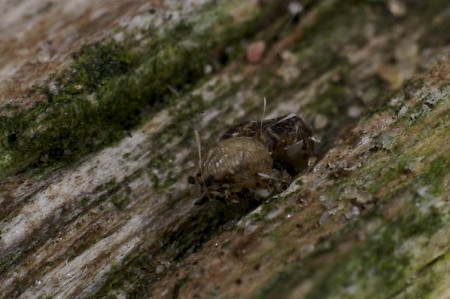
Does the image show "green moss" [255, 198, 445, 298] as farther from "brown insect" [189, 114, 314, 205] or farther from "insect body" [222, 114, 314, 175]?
"insect body" [222, 114, 314, 175]

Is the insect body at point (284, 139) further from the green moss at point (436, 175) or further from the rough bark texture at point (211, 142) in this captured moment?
the green moss at point (436, 175)

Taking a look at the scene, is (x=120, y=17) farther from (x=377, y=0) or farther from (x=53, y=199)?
(x=377, y=0)

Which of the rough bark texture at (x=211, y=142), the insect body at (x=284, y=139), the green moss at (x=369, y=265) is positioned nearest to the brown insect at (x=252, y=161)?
the insect body at (x=284, y=139)

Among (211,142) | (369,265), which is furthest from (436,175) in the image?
(211,142)

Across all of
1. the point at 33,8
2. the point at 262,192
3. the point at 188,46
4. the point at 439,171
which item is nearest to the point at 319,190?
the point at 262,192

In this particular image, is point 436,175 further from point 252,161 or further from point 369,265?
point 252,161

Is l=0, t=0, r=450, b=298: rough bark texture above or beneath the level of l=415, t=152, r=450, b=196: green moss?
above

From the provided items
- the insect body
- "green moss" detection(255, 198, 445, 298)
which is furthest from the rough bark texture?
the insect body
